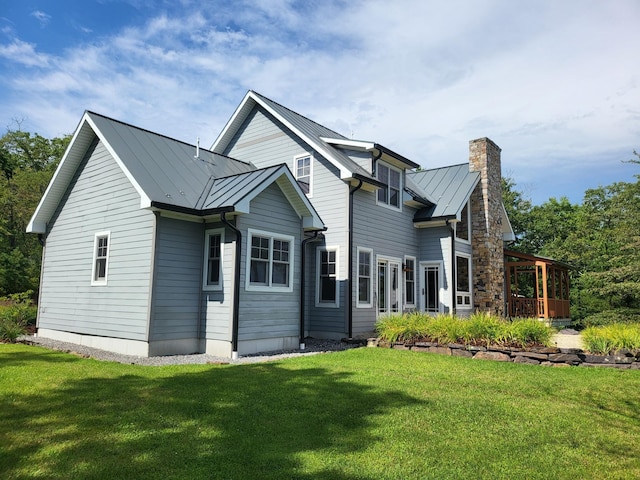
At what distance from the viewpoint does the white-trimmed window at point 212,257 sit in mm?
11012

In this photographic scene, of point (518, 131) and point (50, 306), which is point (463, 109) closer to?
point (518, 131)

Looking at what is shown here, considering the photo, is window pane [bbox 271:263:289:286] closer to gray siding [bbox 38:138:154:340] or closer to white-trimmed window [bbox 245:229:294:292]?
white-trimmed window [bbox 245:229:294:292]

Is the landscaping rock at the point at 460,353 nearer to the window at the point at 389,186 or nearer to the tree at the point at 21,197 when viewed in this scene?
the window at the point at 389,186

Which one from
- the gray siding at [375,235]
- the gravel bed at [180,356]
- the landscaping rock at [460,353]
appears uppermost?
the gray siding at [375,235]

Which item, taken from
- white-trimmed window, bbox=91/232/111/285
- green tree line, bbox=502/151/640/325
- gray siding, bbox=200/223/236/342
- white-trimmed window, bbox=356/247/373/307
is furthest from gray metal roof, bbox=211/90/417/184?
green tree line, bbox=502/151/640/325

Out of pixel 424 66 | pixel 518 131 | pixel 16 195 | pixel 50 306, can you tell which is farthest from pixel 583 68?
pixel 16 195

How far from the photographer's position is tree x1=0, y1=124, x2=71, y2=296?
21.6m

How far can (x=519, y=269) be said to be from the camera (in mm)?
25625

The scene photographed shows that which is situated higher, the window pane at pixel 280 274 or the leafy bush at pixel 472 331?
the window pane at pixel 280 274

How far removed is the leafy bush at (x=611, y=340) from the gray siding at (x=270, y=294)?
693 cm

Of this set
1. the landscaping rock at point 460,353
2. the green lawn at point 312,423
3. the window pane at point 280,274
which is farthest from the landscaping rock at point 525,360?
the window pane at point 280,274

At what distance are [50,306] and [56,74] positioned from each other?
692cm

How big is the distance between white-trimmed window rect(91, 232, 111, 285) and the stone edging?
8.66 metres

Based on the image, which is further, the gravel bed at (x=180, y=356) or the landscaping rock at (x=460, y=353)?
the landscaping rock at (x=460, y=353)
